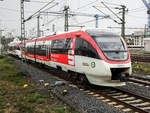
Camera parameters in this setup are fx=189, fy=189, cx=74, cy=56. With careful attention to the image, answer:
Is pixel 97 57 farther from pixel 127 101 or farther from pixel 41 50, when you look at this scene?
pixel 41 50

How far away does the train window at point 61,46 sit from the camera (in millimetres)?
10409

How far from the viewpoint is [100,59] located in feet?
25.8

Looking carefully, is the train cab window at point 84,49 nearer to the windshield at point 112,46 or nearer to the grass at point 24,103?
the windshield at point 112,46

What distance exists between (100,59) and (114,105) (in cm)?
198

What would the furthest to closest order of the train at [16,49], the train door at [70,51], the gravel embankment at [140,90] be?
the train at [16,49], the train door at [70,51], the gravel embankment at [140,90]

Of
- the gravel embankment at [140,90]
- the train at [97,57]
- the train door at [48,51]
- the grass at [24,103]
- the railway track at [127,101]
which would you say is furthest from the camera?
the train door at [48,51]

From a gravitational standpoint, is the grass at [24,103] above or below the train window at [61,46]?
below

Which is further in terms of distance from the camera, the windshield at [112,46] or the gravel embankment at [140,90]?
the gravel embankment at [140,90]

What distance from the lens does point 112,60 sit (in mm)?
7934

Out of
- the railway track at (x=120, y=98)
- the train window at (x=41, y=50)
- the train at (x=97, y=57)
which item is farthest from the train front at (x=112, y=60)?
the train window at (x=41, y=50)

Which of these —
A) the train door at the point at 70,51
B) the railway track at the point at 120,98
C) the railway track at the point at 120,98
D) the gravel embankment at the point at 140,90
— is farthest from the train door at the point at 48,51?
the gravel embankment at the point at 140,90

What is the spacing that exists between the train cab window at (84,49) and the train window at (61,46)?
0.88m

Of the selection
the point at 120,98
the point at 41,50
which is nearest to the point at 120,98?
the point at 120,98

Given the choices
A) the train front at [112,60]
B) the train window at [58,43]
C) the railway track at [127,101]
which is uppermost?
the train window at [58,43]
